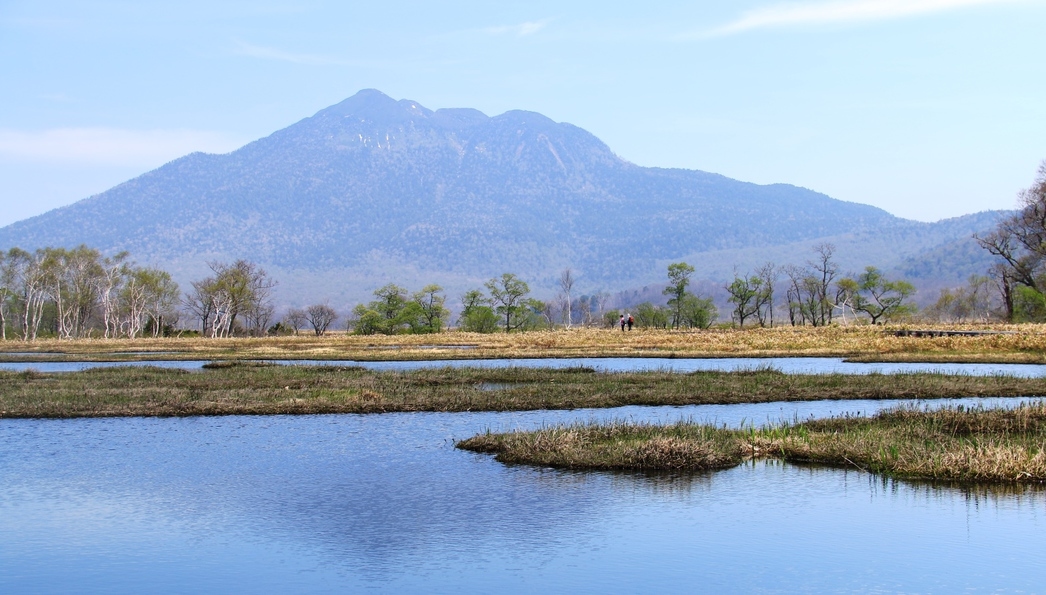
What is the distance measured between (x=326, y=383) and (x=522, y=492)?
865 inches

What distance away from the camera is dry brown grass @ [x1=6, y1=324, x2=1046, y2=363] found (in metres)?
60.1

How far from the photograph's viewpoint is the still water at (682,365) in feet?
160

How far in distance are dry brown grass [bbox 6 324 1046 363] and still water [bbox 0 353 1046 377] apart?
276 centimetres

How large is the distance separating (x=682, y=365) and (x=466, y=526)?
3776 cm

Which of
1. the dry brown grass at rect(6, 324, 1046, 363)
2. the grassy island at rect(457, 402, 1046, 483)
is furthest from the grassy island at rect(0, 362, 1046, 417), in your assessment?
the dry brown grass at rect(6, 324, 1046, 363)

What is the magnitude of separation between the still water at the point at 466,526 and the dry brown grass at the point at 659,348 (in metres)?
39.1

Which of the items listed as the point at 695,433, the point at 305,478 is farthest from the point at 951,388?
the point at 305,478

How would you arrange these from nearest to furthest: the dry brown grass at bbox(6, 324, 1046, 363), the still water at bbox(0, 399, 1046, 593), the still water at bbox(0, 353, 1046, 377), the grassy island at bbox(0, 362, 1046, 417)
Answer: the still water at bbox(0, 399, 1046, 593) → the grassy island at bbox(0, 362, 1046, 417) → the still water at bbox(0, 353, 1046, 377) → the dry brown grass at bbox(6, 324, 1046, 363)

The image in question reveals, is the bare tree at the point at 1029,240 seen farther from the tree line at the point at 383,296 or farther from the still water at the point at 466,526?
the still water at the point at 466,526

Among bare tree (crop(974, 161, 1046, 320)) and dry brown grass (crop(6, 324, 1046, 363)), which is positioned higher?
bare tree (crop(974, 161, 1046, 320))

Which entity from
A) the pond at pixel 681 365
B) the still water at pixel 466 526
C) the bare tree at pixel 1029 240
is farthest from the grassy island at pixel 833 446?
the bare tree at pixel 1029 240

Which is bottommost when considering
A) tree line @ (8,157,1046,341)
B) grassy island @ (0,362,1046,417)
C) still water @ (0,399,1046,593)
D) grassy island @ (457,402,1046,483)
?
still water @ (0,399,1046,593)

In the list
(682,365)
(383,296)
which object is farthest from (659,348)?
(383,296)

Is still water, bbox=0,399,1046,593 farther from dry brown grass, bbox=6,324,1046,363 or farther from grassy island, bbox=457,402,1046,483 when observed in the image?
dry brown grass, bbox=6,324,1046,363
